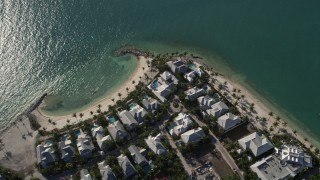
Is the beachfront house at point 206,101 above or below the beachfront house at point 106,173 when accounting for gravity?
above

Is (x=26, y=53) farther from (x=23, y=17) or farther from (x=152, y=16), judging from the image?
(x=152, y=16)

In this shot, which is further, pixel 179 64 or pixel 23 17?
pixel 23 17

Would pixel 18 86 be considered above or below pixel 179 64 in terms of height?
above

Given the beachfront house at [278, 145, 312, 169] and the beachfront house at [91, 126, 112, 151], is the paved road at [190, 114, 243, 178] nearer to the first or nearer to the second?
the beachfront house at [278, 145, 312, 169]

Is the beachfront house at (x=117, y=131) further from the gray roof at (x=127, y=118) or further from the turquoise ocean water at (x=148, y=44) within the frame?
the turquoise ocean water at (x=148, y=44)

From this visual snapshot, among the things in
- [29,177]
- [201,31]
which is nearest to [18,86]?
[29,177]

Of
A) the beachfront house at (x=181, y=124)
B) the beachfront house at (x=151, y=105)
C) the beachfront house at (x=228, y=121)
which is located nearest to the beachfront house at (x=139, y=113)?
the beachfront house at (x=151, y=105)

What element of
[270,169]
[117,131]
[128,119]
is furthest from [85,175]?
[270,169]

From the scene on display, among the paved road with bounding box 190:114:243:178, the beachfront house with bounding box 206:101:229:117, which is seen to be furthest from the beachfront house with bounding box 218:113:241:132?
the paved road with bounding box 190:114:243:178
